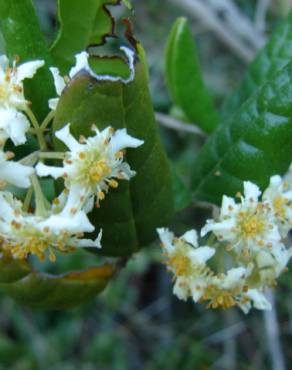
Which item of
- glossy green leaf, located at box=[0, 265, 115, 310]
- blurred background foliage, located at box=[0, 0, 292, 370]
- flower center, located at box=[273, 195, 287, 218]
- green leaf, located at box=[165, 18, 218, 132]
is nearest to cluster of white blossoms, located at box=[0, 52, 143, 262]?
glossy green leaf, located at box=[0, 265, 115, 310]

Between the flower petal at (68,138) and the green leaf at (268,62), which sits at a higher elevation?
the flower petal at (68,138)

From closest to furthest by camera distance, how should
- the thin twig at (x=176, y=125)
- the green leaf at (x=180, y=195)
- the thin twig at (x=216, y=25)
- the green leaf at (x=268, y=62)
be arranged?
the green leaf at (x=180, y=195), the green leaf at (x=268, y=62), the thin twig at (x=176, y=125), the thin twig at (x=216, y=25)

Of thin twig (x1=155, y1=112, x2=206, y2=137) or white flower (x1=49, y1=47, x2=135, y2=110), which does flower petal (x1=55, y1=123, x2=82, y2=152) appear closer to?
white flower (x1=49, y1=47, x2=135, y2=110)

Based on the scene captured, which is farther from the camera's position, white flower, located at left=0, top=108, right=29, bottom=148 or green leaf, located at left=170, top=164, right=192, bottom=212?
green leaf, located at left=170, top=164, right=192, bottom=212

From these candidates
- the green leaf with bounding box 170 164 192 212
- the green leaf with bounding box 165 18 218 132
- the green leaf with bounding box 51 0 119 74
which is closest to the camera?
the green leaf with bounding box 51 0 119 74

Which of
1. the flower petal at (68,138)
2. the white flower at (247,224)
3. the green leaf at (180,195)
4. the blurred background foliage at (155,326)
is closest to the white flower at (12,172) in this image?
the flower petal at (68,138)

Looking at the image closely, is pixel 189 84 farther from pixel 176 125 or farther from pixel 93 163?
pixel 93 163

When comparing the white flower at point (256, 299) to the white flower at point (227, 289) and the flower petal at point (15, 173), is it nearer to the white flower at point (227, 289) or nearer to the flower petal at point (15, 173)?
the white flower at point (227, 289)
